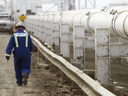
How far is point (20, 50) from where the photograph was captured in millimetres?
9438

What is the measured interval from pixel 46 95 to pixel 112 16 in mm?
2879

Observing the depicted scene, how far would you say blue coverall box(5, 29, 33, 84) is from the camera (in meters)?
9.41

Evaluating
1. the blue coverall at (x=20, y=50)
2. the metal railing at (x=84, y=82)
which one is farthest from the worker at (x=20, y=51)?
the metal railing at (x=84, y=82)

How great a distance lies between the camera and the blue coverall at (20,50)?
9.41 meters

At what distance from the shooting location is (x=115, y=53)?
983 cm

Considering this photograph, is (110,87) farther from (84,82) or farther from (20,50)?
(20,50)

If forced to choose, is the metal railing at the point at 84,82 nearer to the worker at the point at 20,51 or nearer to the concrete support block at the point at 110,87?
the concrete support block at the point at 110,87

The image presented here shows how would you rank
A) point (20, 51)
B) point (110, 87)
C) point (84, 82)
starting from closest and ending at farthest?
point (110, 87), point (84, 82), point (20, 51)

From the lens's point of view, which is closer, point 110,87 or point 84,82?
point 110,87

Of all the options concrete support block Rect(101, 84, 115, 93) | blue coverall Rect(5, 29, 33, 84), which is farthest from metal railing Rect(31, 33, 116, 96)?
blue coverall Rect(5, 29, 33, 84)

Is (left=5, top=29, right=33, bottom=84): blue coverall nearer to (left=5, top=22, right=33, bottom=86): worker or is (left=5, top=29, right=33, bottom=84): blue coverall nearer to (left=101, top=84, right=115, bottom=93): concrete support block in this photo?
(left=5, top=22, right=33, bottom=86): worker

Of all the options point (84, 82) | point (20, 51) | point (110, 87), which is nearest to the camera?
point (110, 87)

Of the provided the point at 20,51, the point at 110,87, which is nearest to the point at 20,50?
the point at 20,51

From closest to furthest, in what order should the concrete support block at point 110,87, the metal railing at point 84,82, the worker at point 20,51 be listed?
1. the metal railing at point 84,82
2. the concrete support block at point 110,87
3. the worker at point 20,51
